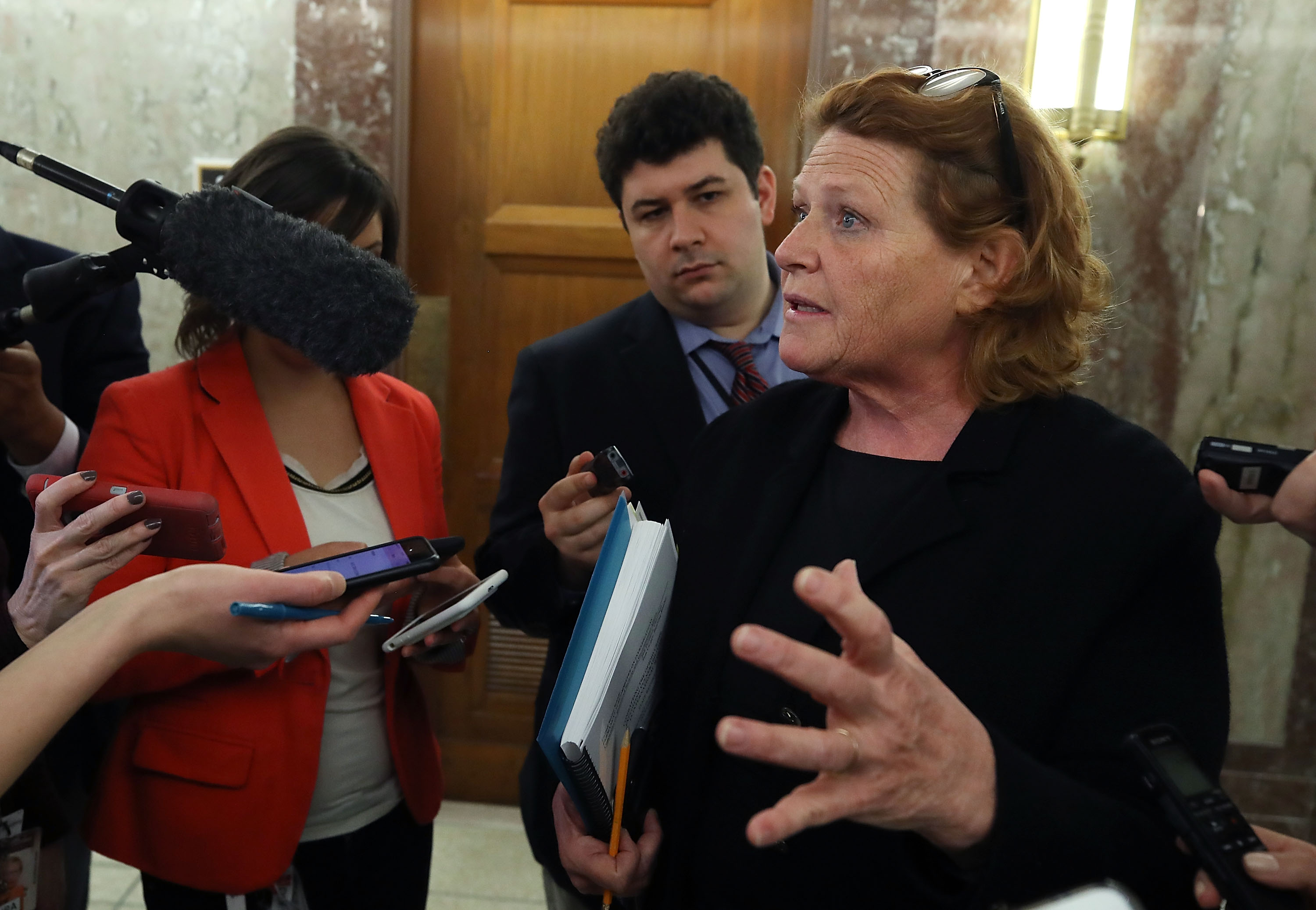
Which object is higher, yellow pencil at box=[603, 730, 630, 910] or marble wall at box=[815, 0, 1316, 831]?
marble wall at box=[815, 0, 1316, 831]

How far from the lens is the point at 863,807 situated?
0.65 m

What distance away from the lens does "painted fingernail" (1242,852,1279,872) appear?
2.20 ft

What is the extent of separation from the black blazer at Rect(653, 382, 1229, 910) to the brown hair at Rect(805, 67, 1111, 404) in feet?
0.17

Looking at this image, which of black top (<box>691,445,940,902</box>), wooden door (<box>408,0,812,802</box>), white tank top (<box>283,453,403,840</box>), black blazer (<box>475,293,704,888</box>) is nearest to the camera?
black top (<box>691,445,940,902</box>)

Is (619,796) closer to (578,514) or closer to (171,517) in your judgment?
(578,514)

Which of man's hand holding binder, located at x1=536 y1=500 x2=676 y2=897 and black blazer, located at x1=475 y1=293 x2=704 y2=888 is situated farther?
black blazer, located at x1=475 y1=293 x2=704 y2=888

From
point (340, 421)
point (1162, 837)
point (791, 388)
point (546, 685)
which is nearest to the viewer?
point (1162, 837)

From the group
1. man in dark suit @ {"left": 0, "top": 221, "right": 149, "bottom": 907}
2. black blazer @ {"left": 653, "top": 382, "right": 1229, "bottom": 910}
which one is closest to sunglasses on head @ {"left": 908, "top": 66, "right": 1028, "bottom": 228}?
black blazer @ {"left": 653, "top": 382, "right": 1229, "bottom": 910}

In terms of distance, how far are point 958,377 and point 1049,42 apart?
165cm

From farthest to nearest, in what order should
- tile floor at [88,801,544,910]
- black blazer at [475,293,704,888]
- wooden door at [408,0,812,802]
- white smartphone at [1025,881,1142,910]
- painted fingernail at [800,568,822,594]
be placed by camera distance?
wooden door at [408,0,812,802], tile floor at [88,801,544,910], black blazer at [475,293,704,888], painted fingernail at [800,568,822,594], white smartphone at [1025,881,1142,910]

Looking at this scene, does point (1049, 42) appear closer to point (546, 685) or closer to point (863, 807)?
point (546, 685)

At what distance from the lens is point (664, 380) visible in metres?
1.60

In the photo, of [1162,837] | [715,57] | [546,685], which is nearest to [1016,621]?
[1162,837]

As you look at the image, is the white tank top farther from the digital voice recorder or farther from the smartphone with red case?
Result: the digital voice recorder
